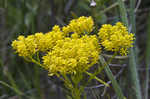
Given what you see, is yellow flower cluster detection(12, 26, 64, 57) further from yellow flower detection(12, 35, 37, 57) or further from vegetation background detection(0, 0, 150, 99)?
vegetation background detection(0, 0, 150, 99)

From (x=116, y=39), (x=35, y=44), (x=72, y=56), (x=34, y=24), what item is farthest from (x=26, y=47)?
(x=34, y=24)

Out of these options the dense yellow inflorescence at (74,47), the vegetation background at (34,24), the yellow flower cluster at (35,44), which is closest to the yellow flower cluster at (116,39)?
the dense yellow inflorescence at (74,47)

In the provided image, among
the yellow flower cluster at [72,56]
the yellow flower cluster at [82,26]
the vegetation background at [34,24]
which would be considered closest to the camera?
the yellow flower cluster at [72,56]

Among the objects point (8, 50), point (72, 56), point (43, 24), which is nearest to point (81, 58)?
point (72, 56)

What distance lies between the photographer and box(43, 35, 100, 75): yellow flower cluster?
646 millimetres

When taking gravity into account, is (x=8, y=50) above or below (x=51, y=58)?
above

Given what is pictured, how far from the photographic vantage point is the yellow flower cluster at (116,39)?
2.16 ft

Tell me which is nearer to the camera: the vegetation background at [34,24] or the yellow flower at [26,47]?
the yellow flower at [26,47]

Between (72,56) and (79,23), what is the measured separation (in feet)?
0.47

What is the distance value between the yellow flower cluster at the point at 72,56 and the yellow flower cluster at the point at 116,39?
0.13ft

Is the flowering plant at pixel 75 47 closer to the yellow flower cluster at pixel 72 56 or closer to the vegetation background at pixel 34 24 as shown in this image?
the yellow flower cluster at pixel 72 56

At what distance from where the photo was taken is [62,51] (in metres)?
0.67

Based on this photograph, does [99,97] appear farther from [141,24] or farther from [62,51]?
[141,24]

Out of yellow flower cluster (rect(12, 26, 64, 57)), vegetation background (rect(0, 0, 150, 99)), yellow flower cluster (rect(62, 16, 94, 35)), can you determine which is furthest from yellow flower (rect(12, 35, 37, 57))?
vegetation background (rect(0, 0, 150, 99))
